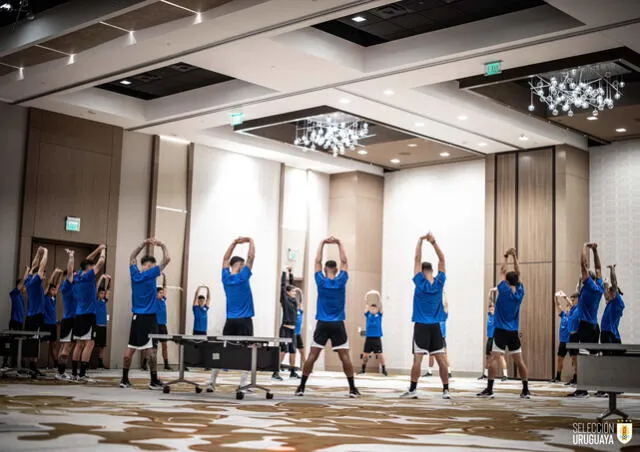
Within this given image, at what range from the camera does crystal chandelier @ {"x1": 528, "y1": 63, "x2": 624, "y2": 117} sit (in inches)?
583

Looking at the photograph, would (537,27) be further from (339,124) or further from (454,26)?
(339,124)

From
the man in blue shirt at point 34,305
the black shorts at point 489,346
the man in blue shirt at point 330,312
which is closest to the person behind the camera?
the man in blue shirt at point 330,312

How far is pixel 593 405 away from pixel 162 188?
1155 cm

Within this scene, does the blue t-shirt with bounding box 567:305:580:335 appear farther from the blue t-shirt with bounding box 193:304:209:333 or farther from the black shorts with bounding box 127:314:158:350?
the blue t-shirt with bounding box 193:304:209:333

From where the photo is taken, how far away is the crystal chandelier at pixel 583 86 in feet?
48.6

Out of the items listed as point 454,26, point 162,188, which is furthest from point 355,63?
point 162,188

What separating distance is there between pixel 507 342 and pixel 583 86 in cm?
593

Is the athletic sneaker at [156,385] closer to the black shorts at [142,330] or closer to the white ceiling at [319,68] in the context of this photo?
the black shorts at [142,330]

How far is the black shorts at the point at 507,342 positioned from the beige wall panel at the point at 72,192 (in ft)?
31.7

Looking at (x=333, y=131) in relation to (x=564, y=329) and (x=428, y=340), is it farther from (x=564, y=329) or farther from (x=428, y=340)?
(x=428, y=340)

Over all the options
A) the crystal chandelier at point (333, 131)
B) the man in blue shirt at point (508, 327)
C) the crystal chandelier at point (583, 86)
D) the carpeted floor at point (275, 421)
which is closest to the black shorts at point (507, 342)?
the man in blue shirt at point (508, 327)

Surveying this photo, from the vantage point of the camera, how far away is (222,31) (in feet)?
40.4

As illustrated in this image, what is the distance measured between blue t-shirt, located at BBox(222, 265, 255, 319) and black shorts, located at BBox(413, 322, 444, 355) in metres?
2.21

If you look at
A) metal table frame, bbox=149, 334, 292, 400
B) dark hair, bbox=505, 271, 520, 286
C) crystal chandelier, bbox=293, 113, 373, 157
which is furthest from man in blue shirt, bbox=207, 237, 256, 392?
crystal chandelier, bbox=293, 113, 373, 157
